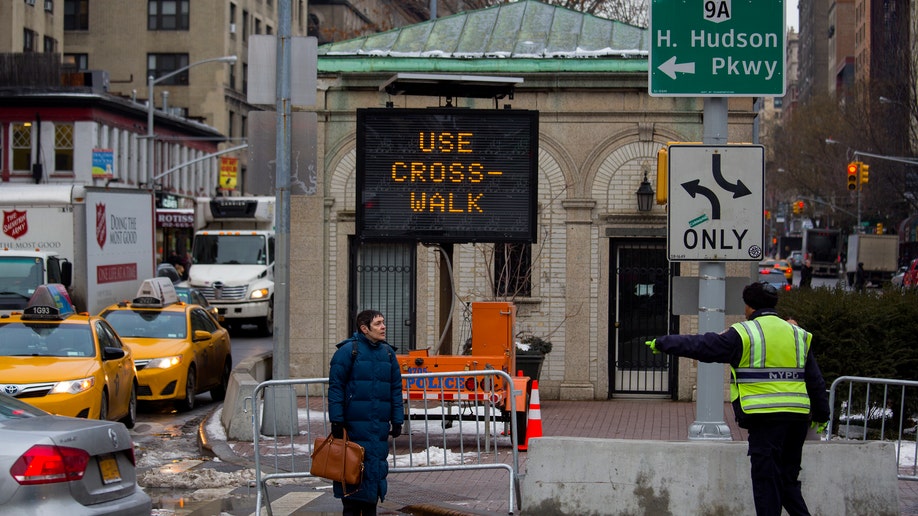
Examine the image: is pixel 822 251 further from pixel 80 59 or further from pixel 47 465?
pixel 47 465

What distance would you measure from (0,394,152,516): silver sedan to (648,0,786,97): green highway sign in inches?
187

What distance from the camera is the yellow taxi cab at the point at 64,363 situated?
13383 millimetres

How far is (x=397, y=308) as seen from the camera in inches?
722

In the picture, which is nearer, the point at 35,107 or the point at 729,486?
the point at 729,486

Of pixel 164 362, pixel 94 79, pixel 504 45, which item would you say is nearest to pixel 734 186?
pixel 164 362

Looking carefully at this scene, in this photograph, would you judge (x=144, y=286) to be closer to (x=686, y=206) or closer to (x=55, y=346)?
(x=55, y=346)

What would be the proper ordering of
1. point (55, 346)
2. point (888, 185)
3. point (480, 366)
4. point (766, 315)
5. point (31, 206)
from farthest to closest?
point (888, 185)
point (31, 206)
point (55, 346)
point (480, 366)
point (766, 315)

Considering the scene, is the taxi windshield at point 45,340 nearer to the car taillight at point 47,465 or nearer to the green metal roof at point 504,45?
the green metal roof at point 504,45

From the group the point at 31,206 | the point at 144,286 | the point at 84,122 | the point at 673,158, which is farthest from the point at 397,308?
the point at 84,122

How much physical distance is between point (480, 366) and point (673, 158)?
4.63 metres

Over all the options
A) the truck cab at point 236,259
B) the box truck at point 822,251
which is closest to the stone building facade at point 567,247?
the truck cab at point 236,259

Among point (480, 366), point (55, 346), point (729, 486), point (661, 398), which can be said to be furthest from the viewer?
point (661, 398)

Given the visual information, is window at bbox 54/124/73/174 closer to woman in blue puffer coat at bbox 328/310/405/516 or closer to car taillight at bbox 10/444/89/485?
woman in blue puffer coat at bbox 328/310/405/516

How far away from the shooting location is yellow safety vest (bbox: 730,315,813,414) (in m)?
7.68
